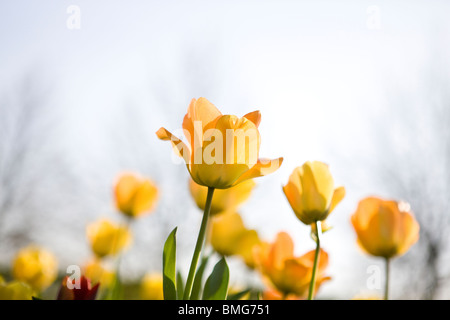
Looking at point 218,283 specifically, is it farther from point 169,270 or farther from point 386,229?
point 386,229

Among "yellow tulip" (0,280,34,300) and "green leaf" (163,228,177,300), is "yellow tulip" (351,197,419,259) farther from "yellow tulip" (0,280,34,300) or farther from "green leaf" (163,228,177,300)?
"yellow tulip" (0,280,34,300)

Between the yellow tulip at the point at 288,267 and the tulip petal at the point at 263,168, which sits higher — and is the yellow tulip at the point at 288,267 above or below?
below

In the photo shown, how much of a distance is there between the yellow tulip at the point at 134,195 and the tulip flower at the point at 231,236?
0.33 m

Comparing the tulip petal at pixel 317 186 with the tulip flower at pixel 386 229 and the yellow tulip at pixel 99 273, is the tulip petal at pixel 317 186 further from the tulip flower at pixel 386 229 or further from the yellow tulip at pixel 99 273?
the yellow tulip at pixel 99 273

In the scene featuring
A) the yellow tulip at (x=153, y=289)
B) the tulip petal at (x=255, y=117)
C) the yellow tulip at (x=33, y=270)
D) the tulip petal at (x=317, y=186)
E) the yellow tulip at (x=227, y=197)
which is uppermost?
the tulip petal at (x=255, y=117)

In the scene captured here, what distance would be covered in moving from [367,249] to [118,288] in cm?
46

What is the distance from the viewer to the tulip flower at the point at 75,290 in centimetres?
52

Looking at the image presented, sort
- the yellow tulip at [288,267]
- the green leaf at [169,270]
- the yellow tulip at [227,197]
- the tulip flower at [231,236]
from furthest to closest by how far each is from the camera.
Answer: the tulip flower at [231,236], the yellow tulip at [227,197], the yellow tulip at [288,267], the green leaf at [169,270]

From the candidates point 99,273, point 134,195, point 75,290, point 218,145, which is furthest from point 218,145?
point 99,273

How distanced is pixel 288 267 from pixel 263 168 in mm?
292


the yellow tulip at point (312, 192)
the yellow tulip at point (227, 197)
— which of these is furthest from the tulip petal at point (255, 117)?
the yellow tulip at point (227, 197)

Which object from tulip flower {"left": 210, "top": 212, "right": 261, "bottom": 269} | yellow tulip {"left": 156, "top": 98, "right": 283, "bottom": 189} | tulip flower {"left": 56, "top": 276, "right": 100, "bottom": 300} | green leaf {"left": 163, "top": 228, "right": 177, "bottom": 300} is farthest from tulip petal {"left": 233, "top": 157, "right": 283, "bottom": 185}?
tulip flower {"left": 210, "top": 212, "right": 261, "bottom": 269}
